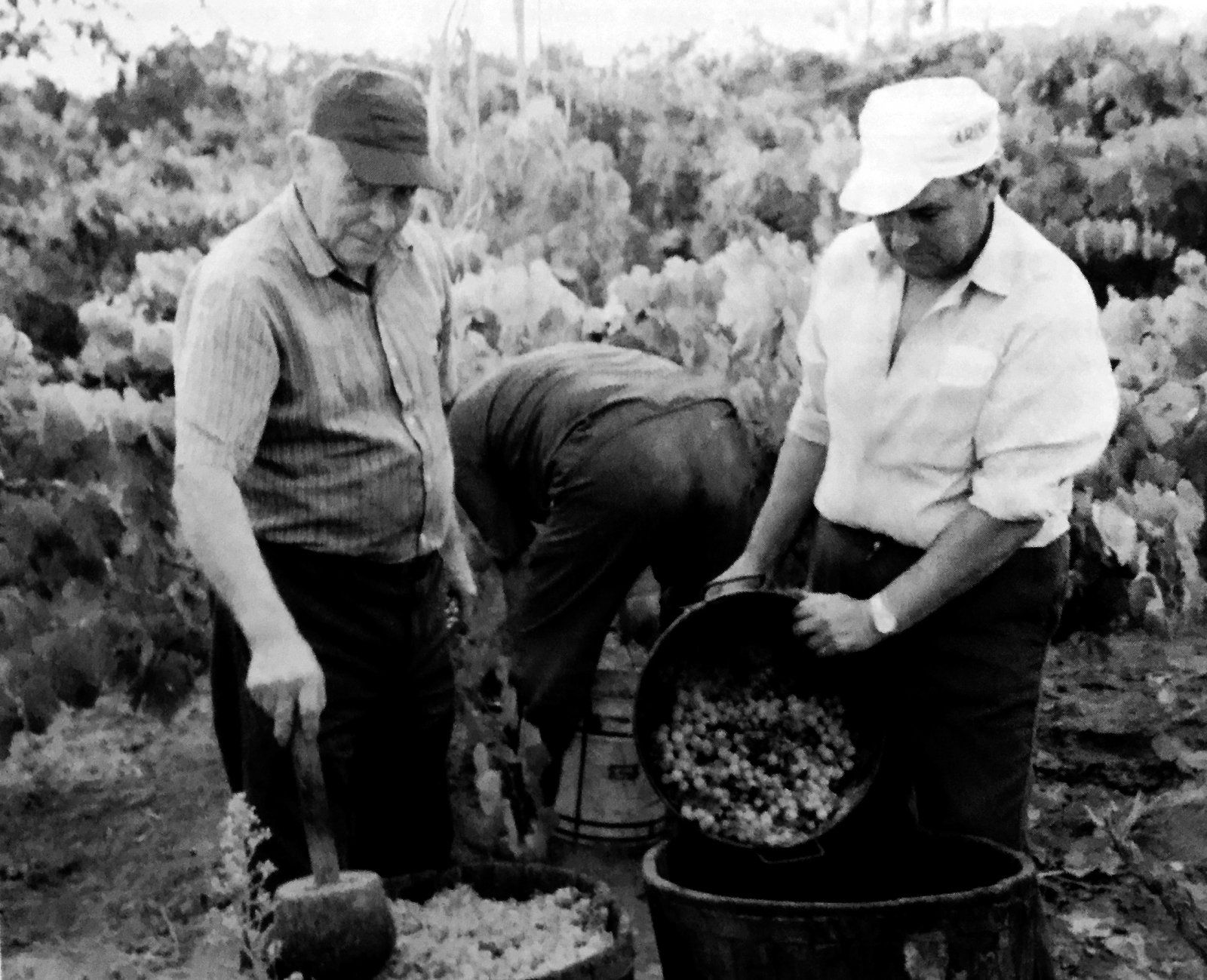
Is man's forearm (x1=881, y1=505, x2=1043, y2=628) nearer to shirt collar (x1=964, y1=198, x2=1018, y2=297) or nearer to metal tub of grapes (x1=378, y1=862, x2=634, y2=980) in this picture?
shirt collar (x1=964, y1=198, x2=1018, y2=297)

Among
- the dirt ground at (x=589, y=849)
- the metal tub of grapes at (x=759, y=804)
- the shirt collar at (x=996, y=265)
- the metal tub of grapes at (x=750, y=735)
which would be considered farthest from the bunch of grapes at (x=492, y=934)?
the shirt collar at (x=996, y=265)

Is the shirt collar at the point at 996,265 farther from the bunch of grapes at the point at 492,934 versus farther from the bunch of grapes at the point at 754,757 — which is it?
the bunch of grapes at the point at 492,934

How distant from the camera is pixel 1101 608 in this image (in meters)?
4.43

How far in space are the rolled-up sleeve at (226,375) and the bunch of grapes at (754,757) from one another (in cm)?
88

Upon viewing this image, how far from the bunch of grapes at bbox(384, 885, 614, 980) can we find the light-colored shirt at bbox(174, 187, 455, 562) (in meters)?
0.63

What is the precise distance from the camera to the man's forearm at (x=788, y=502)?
2916 millimetres

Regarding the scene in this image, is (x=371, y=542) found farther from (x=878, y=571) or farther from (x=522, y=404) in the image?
(x=878, y=571)

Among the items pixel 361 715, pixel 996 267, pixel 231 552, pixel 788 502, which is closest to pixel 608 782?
pixel 361 715

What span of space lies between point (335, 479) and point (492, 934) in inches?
32.7

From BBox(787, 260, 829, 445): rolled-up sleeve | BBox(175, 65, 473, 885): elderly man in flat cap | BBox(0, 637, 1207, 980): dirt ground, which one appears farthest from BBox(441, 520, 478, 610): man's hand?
BBox(0, 637, 1207, 980): dirt ground

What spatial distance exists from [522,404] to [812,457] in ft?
2.40

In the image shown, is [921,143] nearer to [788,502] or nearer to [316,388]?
[788,502]

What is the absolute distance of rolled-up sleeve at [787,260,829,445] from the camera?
2779mm

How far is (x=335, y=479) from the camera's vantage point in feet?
8.75
